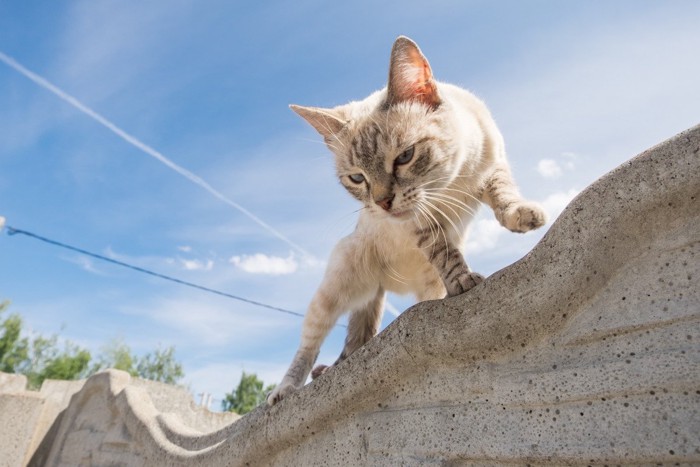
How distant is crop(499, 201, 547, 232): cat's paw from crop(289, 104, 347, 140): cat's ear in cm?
124

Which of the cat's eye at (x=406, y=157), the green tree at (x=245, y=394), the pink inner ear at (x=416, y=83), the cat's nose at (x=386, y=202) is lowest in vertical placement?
the cat's nose at (x=386, y=202)

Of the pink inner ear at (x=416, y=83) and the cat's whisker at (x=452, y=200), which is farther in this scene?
the pink inner ear at (x=416, y=83)

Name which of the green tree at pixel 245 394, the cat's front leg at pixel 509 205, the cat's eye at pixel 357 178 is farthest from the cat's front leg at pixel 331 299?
the green tree at pixel 245 394

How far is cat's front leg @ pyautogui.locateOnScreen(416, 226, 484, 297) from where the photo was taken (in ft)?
6.64

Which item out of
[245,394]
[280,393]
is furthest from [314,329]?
[245,394]

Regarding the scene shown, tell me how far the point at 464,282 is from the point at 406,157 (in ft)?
2.65

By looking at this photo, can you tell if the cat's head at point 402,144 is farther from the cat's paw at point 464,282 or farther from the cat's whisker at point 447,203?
the cat's paw at point 464,282

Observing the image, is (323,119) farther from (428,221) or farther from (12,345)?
(12,345)

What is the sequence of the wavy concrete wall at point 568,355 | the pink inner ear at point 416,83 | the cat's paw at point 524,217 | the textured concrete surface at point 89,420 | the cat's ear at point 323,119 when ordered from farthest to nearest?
1. the textured concrete surface at point 89,420
2. the cat's ear at point 323,119
3. the pink inner ear at point 416,83
4. the cat's paw at point 524,217
5. the wavy concrete wall at point 568,355

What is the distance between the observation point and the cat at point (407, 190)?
236 centimetres

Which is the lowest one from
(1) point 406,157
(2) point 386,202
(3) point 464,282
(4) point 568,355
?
(4) point 568,355

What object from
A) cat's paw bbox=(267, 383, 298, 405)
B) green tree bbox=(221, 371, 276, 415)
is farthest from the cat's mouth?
green tree bbox=(221, 371, 276, 415)

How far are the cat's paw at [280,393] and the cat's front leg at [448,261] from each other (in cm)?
113

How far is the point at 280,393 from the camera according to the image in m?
2.68
